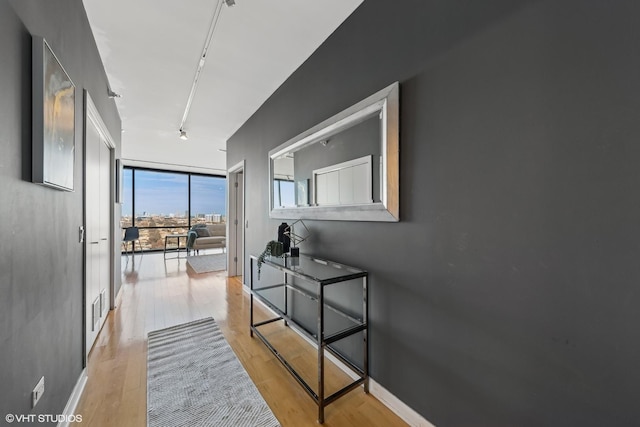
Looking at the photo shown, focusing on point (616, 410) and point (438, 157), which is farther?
point (438, 157)

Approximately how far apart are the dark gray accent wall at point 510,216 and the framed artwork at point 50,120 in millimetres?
1727

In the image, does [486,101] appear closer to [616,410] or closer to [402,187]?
[402,187]

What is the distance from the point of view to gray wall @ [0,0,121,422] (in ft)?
3.06

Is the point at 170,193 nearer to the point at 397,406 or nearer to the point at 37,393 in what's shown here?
the point at 37,393

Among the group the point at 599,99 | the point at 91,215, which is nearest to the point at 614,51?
the point at 599,99

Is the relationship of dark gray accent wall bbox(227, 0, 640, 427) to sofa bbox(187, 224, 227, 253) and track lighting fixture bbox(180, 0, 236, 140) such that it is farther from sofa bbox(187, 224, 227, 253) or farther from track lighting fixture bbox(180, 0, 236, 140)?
sofa bbox(187, 224, 227, 253)

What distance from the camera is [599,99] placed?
847 millimetres

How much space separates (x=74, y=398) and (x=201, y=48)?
9.11 feet

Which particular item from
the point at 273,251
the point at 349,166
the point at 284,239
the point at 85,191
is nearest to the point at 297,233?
the point at 284,239

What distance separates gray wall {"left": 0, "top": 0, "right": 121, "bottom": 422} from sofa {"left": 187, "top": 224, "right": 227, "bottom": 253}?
5076 millimetres

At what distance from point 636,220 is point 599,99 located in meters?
0.41

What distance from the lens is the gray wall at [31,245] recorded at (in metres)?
0.93

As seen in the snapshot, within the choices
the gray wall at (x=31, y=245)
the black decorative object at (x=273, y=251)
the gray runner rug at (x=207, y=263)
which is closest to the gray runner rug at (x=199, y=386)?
the gray wall at (x=31, y=245)

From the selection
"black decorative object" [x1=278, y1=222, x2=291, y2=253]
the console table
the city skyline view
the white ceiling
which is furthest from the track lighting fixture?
the city skyline view
